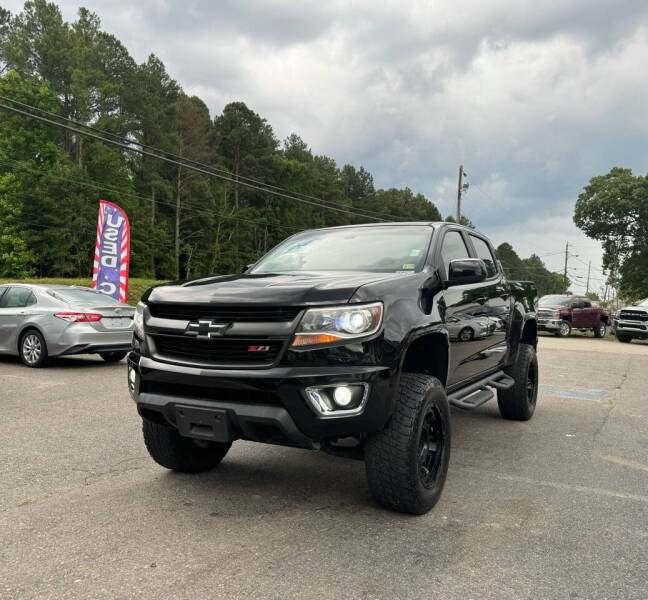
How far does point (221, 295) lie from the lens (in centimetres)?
344

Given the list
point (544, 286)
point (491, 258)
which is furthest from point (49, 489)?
point (544, 286)

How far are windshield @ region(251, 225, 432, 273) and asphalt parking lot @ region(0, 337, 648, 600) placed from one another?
60.3 inches

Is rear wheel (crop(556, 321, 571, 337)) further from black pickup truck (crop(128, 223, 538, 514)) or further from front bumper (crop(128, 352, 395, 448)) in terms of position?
front bumper (crop(128, 352, 395, 448))

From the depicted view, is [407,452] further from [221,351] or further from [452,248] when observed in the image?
[452,248]

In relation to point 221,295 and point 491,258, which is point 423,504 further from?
point 491,258

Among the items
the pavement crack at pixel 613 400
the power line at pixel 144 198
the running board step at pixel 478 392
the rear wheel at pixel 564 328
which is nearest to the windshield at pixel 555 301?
the rear wheel at pixel 564 328

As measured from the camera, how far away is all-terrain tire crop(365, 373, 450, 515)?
11.0 feet

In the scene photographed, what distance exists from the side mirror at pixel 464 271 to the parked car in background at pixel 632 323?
21.7 metres

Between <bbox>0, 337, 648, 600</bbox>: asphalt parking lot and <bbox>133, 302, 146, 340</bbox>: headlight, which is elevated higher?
<bbox>133, 302, 146, 340</bbox>: headlight

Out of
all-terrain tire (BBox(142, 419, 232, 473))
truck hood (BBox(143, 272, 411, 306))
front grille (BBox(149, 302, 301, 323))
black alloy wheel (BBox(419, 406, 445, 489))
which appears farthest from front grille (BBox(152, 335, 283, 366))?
black alloy wheel (BBox(419, 406, 445, 489))

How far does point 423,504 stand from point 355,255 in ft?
6.19

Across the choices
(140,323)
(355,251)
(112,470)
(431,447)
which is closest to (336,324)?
(431,447)

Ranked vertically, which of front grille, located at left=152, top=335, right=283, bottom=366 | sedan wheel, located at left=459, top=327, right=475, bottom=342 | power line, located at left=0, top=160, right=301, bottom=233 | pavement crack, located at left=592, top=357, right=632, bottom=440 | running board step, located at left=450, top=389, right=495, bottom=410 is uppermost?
power line, located at left=0, top=160, right=301, bottom=233

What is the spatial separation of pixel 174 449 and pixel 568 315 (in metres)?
24.2
